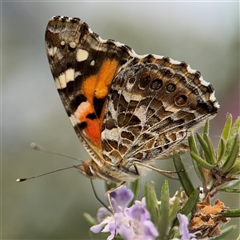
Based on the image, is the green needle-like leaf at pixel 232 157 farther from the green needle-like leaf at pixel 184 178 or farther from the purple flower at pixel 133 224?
the purple flower at pixel 133 224

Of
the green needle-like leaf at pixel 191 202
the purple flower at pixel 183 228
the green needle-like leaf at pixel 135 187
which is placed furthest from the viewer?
the green needle-like leaf at pixel 135 187

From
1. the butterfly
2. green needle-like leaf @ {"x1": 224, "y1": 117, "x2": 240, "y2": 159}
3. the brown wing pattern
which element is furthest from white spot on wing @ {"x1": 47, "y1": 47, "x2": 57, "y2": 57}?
green needle-like leaf @ {"x1": 224, "y1": 117, "x2": 240, "y2": 159}

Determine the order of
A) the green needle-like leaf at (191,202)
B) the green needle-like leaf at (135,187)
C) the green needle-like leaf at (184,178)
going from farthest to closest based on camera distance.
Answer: the green needle-like leaf at (135,187) < the green needle-like leaf at (184,178) < the green needle-like leaf at (191,202)

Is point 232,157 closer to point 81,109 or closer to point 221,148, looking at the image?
point 221,148

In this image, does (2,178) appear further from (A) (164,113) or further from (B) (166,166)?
(A) (164,113)

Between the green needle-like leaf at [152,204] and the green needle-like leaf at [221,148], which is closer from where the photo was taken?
the green needle-like leaf at [152,204]

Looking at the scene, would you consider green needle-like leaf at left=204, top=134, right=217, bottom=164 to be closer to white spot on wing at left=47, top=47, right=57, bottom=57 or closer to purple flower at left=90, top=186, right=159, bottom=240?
purple flower at left=90, top=186, right=159, bottom=240

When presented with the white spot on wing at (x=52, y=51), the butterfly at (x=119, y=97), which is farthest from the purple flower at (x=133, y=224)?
the white spot on wing at (x=52, y=51)

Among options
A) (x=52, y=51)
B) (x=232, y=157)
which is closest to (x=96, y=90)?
(x=52, y=51)

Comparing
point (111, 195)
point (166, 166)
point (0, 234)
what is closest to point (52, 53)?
point (111, 195)
